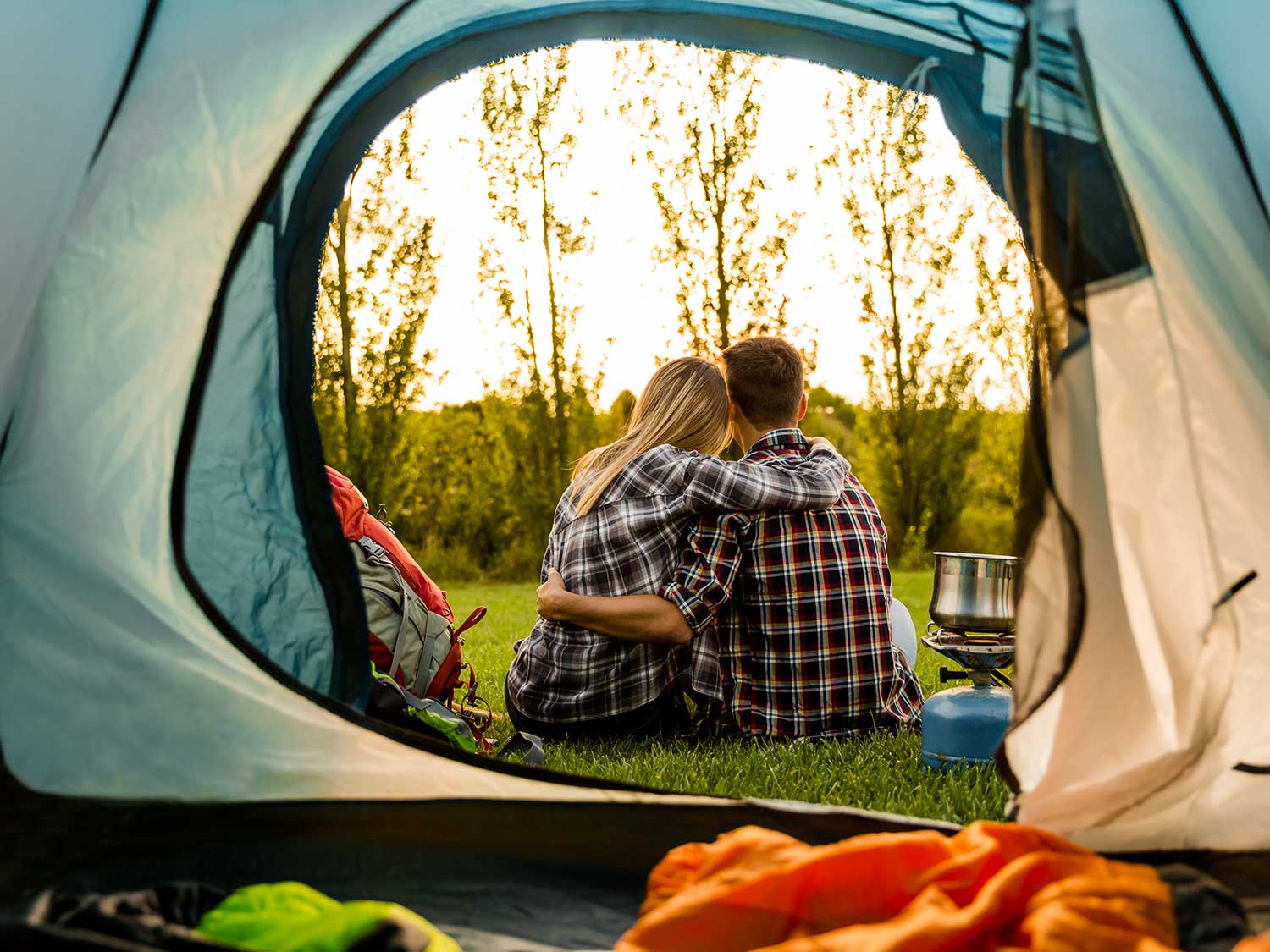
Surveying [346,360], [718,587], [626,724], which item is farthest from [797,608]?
[346,360]

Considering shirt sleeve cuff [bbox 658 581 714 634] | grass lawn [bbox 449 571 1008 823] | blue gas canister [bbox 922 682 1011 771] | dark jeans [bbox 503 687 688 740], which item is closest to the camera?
grass lawn [bbox 449 571 1008 823]

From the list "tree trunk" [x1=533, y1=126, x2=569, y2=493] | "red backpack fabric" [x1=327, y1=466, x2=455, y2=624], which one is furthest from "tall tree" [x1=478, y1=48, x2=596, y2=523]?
"red backpack fabric" [x1=327, y1=466, x2=455, y2=624]

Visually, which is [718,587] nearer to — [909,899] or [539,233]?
[909,899]

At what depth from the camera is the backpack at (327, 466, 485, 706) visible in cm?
283

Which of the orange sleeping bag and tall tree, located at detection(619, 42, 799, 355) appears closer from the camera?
the orange sleeping bag

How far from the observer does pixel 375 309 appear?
9.18 metres

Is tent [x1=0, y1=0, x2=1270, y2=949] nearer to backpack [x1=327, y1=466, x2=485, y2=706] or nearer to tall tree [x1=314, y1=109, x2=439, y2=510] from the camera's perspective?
backpack [x1=327, y1=466, x2=485, y2=706]

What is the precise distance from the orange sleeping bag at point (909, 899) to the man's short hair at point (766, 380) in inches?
61.2

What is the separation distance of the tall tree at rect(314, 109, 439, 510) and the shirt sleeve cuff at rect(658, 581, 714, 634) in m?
6.84

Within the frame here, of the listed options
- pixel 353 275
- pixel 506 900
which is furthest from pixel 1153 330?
pixel 353 275

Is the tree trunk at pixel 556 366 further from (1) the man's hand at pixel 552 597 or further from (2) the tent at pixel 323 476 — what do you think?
(2) the tent at pixel 323 476

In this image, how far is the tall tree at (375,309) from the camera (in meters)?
9.10

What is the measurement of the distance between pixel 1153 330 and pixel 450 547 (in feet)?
29.1

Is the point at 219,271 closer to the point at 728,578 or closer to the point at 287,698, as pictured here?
the point at 287,698
